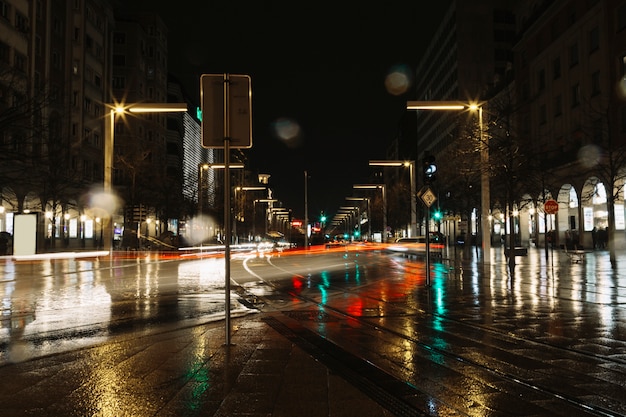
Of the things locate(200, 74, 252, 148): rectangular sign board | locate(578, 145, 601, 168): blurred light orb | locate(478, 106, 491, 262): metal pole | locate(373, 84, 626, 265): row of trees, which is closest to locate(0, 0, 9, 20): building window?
locate(373, 84, 626, 265): row of trees

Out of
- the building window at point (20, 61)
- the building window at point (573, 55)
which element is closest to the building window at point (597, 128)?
the building window at point (573, 55)

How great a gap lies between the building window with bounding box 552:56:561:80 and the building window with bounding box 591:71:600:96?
6371 mm

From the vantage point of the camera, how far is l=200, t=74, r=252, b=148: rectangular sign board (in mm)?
7980

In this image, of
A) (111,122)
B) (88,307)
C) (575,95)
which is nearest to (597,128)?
(575,95)

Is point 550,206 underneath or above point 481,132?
underneath

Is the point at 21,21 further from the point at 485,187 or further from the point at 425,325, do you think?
the point at 425,325

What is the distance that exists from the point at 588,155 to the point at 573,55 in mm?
12087

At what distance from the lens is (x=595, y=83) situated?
45844 mm

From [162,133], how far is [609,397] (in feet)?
304

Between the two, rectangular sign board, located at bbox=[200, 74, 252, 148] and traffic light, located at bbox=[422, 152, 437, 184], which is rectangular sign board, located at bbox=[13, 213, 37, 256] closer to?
traffic light, located at bbox=[422, 152, 437, 184]

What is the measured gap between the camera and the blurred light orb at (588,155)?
40000 millimetres

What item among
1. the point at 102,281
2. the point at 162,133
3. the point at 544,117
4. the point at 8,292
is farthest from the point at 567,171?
the point at 162,133

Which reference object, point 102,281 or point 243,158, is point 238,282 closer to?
point 102,281

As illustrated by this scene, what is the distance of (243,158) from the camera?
16588 cm
